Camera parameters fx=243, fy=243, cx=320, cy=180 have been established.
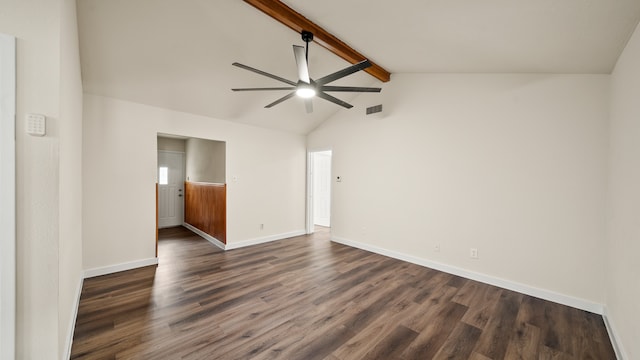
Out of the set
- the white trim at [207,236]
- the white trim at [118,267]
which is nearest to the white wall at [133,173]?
the white trim at [118,267]

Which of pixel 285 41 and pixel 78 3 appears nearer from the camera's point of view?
pixel 78 3

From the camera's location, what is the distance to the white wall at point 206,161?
494 centimetres

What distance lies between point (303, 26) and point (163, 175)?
5932 mm

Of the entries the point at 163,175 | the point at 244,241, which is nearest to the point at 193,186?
the point at 163,175

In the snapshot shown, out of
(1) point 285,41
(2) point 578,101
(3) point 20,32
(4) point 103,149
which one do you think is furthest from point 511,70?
(4) point 103,149

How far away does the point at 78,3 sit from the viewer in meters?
2.21

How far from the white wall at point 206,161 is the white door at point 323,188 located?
292 cm

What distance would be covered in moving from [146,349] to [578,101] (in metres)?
4.98

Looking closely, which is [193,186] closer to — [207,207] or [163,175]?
[163,175]

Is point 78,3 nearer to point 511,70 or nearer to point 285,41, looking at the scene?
point 285,41

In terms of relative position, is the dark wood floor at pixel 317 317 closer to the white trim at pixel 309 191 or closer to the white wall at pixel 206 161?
the white wall at pixel 206 161

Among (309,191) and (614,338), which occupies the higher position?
(309,191)

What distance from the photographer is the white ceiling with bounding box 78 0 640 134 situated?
6.48ft

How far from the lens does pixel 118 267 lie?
11.6 feet
